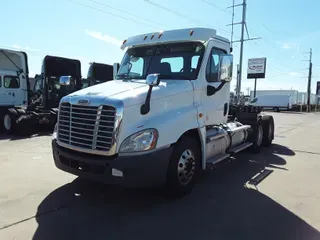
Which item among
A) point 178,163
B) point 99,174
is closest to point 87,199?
point 99,174

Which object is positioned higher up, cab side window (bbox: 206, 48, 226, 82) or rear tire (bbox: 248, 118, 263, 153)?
cab side window (bbox: 206, 48, 226, 82)

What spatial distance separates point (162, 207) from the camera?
14.6ft

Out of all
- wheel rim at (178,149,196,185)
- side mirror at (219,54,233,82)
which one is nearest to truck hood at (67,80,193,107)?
side mirror at (219,54,233,82)

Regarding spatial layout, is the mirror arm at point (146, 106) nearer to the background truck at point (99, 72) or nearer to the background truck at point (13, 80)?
the background truck at point (13, 80)

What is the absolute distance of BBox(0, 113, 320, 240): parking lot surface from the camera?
366 cm

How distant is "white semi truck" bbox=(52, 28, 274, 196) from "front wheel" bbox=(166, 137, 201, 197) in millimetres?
15

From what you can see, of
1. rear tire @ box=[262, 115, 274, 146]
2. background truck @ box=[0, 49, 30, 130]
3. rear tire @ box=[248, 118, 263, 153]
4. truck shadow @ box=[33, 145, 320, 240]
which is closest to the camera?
truck shadow @ box=[33, 145, 320, 240]

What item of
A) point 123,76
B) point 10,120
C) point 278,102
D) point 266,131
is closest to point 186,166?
point 123,76

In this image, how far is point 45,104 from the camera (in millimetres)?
13766

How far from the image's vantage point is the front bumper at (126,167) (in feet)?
13.1

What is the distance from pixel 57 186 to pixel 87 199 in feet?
2.94

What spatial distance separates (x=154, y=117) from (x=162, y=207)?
1.37 m

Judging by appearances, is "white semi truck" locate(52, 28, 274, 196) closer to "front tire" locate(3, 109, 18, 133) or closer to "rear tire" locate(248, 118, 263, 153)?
"rear tire" locate(248, 118, 263, 153)

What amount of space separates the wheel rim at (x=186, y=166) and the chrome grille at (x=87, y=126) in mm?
1270
